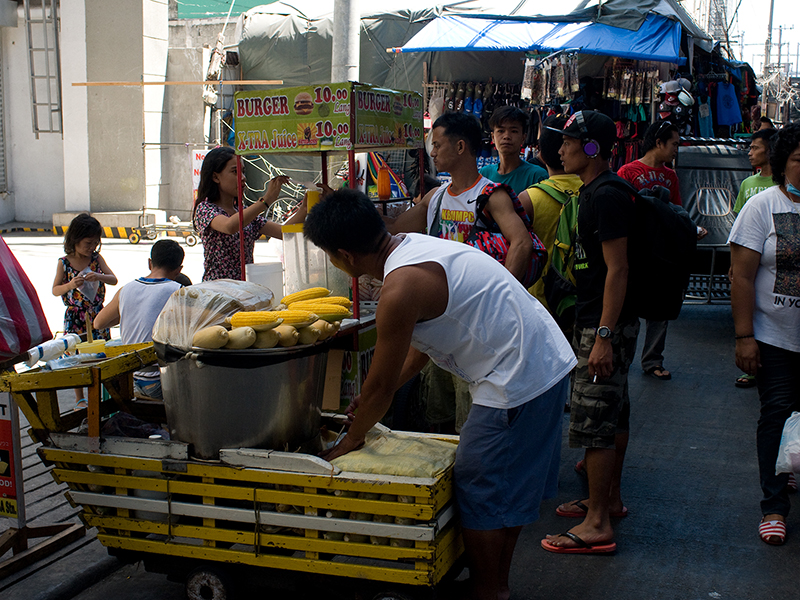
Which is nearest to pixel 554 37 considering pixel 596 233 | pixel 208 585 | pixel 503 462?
pixel 596 233

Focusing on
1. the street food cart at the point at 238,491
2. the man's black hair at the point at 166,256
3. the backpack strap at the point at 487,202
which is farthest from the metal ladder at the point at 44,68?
the street food cart at the point at 238,491

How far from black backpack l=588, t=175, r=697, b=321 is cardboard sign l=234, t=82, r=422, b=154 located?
143 centimetres

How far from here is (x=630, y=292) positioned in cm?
352

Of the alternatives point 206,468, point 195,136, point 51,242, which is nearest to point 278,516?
point 206,468

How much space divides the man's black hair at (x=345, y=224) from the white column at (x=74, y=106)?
48.2 ft

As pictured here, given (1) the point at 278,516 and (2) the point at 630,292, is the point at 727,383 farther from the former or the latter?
(1) the point at 278,516

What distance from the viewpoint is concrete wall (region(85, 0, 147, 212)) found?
50.2 ft

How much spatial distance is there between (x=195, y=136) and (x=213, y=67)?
58.9 inches

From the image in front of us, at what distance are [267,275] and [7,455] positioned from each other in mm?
1764

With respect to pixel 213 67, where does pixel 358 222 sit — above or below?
below

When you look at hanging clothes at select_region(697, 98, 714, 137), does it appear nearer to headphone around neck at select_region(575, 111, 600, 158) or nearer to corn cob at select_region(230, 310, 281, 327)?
headphone around neck at select_region(575, 111, 600, 158)

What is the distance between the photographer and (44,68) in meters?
16.2

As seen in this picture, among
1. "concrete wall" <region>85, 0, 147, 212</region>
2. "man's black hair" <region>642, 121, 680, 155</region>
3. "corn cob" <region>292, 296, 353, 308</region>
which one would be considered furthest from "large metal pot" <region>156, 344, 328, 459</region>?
"concrete wall" <region>85, 0, 147, 212</region>

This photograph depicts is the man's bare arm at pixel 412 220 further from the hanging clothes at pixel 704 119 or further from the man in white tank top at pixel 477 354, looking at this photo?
the hanging clothes at pixel 704 119
